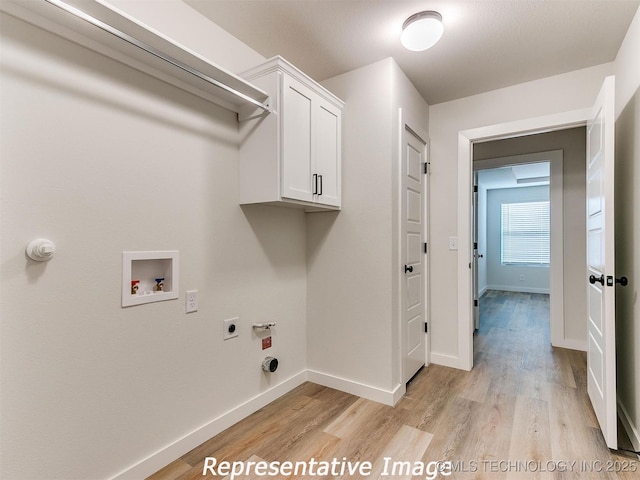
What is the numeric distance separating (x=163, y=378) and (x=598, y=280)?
253cm

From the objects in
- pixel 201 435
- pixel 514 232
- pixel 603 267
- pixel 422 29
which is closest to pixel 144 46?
pixel 422 29

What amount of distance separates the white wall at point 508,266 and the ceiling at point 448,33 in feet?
18.3

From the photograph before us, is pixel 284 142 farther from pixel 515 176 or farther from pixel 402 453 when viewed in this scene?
pixel 515 176

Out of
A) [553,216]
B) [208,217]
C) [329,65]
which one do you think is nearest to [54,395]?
[208,217]

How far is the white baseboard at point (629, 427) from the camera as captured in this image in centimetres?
176

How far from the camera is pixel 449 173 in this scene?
3.07 m

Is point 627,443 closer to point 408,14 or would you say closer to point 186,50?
point 408,14

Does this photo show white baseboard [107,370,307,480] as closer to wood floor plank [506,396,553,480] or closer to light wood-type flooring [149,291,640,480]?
light wood-type flooring [149,291,640,480]

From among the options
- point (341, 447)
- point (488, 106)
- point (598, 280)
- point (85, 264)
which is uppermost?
point (488, 106)

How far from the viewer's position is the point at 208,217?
1.94 metres

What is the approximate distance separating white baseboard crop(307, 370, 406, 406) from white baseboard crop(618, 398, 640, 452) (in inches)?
51.4

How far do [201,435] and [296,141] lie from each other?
185cm

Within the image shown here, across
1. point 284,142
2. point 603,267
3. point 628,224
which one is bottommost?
point 603,267

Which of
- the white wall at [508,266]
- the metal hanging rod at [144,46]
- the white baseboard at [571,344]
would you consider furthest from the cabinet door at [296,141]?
the white wall at [508,266]
